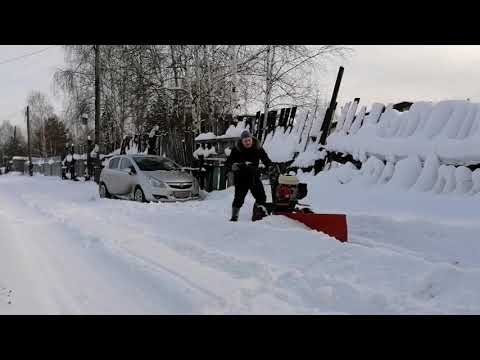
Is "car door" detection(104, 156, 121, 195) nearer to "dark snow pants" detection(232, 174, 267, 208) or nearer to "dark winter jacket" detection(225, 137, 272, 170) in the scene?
A: "dark winter jacket" detection(225, 137, 272, 170)

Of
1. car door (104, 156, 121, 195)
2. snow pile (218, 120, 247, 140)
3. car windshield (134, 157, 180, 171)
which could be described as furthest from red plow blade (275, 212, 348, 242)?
car door (104, 156, 121, 195)

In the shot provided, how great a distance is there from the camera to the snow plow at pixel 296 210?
570 centimetres

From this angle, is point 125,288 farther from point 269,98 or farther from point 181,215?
point 269,98

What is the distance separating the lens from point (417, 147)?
27.0 ft

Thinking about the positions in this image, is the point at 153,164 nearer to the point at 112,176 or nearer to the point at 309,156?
the point at 112,176

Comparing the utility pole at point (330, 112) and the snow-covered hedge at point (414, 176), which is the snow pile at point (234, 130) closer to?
the utility pole at point (330, 112)

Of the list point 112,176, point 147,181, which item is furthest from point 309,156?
point 112,176

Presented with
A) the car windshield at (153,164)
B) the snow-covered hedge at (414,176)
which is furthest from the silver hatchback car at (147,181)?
the snow-covered hedge at (414,176)

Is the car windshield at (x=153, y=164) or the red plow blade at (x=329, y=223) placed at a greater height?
the car windshield at (x=153, y=164)

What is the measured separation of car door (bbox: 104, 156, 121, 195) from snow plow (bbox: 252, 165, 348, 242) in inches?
249

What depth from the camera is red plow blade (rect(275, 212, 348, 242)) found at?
566 centimetres

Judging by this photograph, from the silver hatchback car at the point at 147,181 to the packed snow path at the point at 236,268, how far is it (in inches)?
140
